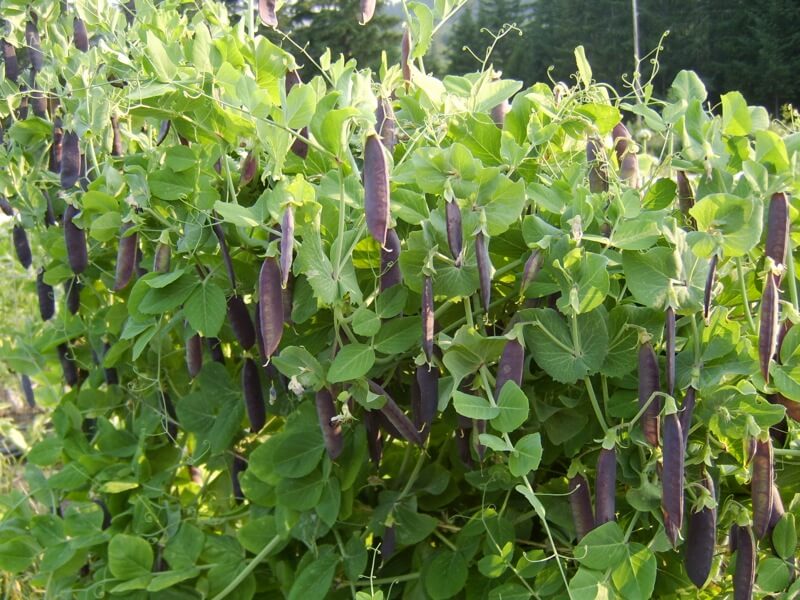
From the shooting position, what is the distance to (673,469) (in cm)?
81

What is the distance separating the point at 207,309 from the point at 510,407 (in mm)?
442

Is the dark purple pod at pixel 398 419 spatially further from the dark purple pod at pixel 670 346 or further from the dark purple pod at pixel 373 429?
the dark purple pod at pixel 670 346

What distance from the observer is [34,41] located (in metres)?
1.72


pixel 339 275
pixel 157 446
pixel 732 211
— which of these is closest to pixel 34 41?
pixel 157 446

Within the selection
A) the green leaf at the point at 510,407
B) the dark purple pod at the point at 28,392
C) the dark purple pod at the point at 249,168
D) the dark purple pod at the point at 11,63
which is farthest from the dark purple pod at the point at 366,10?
the dark purple pod at the point at 28,392

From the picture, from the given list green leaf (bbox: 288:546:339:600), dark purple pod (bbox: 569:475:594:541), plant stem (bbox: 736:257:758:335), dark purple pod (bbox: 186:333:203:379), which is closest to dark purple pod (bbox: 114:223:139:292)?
dark purple pod (bbox: 186:333:203:379)

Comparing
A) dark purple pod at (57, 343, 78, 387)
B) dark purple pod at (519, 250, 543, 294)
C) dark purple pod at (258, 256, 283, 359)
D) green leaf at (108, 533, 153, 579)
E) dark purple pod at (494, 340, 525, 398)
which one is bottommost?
green leaf at (108, 533, 153, 579)

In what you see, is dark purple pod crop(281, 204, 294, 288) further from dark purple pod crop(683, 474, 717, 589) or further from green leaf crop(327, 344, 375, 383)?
dark purple pod crop(683, 474, 717, 589)

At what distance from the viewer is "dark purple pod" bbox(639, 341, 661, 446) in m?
0.84

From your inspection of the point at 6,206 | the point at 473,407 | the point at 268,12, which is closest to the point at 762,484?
the point at 473,407

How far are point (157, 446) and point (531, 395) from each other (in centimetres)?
74

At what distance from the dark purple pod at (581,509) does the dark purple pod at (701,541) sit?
10 cm

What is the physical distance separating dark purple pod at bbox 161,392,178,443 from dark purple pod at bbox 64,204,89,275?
25cm

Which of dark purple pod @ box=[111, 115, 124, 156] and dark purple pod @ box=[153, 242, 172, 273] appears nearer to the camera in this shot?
dark purple pod @ box=[153, 242, 172, 273]
